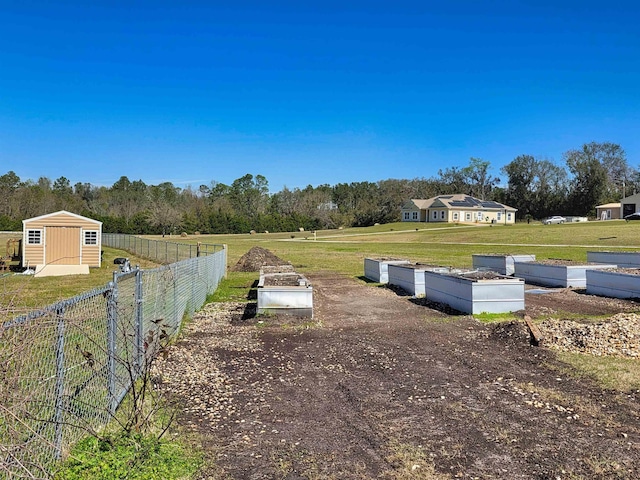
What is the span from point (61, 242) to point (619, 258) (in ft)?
84.2

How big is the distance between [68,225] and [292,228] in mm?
55846

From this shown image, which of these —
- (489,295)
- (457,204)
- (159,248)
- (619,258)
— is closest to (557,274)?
(619,258)

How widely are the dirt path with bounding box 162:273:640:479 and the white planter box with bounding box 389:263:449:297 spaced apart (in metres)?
5.00

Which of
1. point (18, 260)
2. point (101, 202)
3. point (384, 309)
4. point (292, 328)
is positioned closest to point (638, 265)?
point (384, 309)

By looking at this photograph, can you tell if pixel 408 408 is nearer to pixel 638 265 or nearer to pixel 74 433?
pixel 74 433

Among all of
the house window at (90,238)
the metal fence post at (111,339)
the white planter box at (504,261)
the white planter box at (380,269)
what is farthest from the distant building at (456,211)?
the metal fence post at (111,339)

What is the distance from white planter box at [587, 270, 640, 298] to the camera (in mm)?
12953

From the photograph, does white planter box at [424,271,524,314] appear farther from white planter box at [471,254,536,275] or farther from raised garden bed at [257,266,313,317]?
white planter box at [471,254,536,275]

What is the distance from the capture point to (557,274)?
15.8 meters

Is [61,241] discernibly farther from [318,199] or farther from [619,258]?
[318,199]

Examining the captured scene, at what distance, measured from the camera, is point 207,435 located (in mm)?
4656

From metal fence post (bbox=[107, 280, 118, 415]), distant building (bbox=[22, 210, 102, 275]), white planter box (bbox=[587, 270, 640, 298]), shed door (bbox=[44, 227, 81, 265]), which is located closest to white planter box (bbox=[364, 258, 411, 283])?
white planter box (bbox=[587, 270, 640, 298])

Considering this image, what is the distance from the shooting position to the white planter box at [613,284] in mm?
12953

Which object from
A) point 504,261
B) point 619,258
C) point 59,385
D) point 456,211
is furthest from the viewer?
point 456,211
